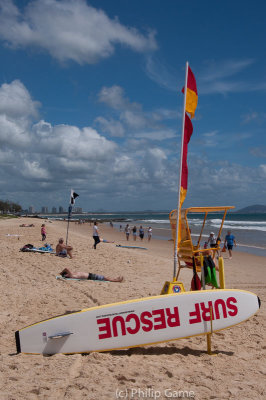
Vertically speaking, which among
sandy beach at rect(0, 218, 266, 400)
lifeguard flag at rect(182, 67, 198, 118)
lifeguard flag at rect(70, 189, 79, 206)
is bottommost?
sandy beach at rect(0, 218, 266, 400)

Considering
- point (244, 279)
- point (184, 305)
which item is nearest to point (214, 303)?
point (184, 305)

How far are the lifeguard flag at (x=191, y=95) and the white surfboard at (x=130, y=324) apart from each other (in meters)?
2.89

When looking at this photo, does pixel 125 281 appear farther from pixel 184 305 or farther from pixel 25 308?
pixel 184 305

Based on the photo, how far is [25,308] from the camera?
6.12 meters

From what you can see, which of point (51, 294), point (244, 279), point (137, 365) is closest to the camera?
point (137, 365)

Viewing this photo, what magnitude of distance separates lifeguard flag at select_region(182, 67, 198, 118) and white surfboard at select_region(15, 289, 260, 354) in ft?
9.48

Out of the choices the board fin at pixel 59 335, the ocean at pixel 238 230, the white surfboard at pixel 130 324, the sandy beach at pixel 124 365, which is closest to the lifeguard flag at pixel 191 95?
the white surfboard at pixel 130 324

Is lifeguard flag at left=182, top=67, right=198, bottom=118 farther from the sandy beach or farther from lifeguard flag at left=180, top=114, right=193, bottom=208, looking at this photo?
the sandy beach

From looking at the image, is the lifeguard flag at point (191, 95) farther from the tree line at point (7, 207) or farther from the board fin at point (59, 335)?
the tree line at point (7, 207)

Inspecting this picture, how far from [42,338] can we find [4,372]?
63cm

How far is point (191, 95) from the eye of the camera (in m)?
5.41

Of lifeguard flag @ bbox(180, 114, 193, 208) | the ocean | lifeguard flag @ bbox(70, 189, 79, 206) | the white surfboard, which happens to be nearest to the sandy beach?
the white surfboard

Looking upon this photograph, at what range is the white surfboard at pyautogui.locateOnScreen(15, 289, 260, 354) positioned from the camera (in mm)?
4227

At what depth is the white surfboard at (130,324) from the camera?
423 cm
